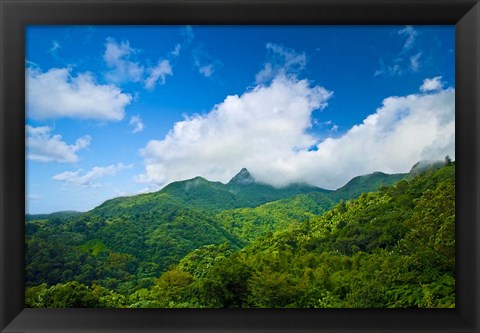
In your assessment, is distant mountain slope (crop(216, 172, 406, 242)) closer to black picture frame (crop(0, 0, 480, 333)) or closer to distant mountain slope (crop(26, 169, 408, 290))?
distant mountain slope (crop(26, 169, 408, 290))

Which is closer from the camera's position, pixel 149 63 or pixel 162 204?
pixel 149 63

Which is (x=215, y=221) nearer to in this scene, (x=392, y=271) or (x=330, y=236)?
(x=330, y=236)

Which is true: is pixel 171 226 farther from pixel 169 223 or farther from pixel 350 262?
pixel 350 262

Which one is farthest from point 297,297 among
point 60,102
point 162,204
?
point 60,102
